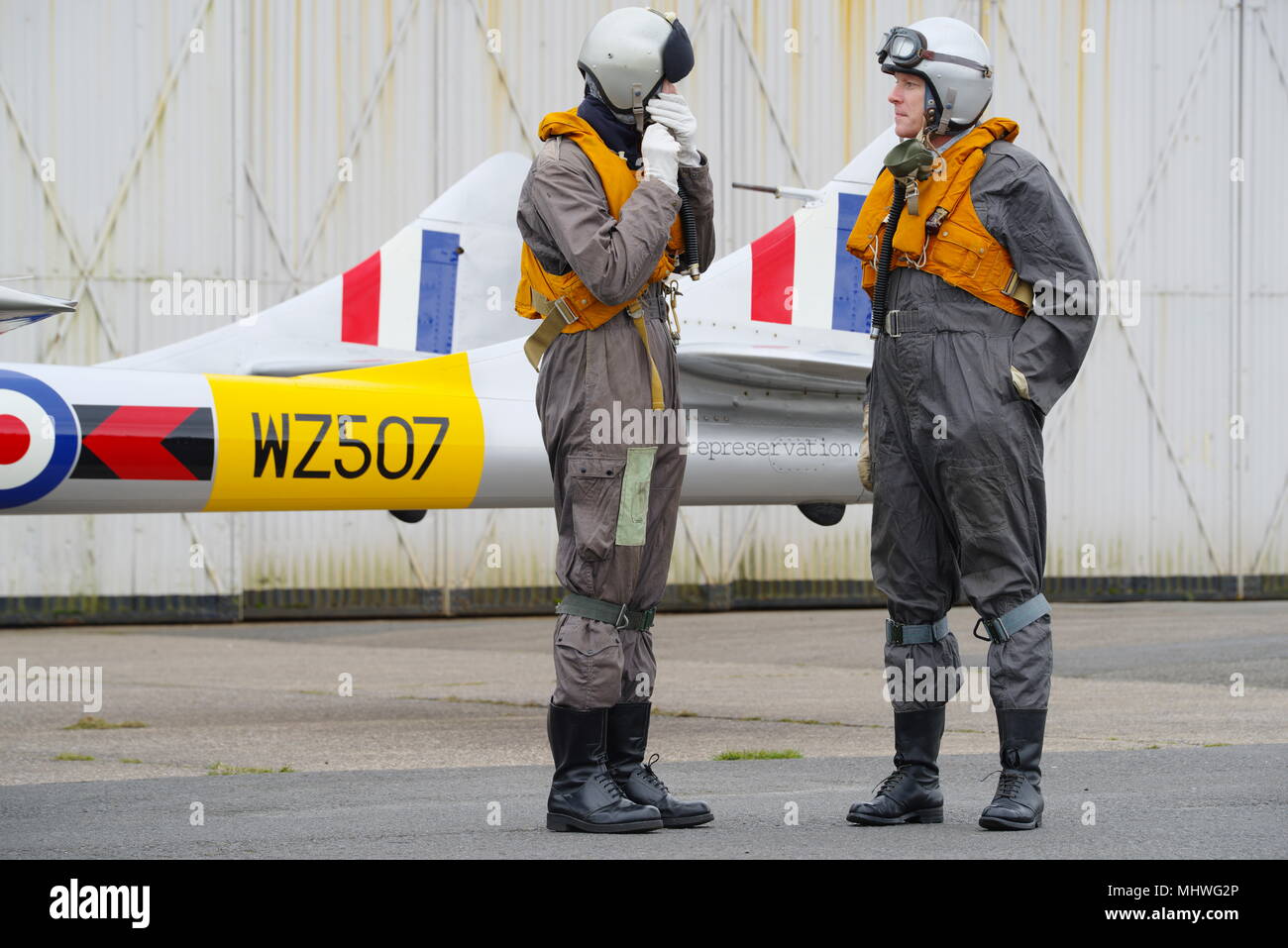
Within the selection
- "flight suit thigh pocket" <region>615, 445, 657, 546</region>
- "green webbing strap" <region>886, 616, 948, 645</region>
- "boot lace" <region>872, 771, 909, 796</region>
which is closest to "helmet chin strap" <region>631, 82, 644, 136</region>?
"flight suit thigh pocket" <region>615, 445, 657, 546</region>

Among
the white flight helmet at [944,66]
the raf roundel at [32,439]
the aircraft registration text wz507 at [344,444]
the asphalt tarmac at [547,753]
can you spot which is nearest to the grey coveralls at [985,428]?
the white flight helmet at [944,66]

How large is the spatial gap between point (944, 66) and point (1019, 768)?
5.98 feet

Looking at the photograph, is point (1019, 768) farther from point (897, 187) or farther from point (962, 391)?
point (897, 187)

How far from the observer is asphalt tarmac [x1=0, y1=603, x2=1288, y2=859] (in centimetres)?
370

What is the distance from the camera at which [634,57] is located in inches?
162

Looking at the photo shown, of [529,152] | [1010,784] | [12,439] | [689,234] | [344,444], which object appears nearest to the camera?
[1010,784]

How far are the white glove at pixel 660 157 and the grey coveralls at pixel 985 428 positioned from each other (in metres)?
0.66

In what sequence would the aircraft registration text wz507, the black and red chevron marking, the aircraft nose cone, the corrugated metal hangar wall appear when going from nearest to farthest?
the aircraft nose cone < the black and red chevron marking < the aircraft registration text wz507 < the corrugated metal hangar wall

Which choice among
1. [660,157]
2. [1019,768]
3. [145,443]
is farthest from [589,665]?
[145,443]

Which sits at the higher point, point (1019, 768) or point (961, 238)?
point (961, 238)

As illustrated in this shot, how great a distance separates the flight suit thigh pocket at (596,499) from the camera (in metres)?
3.90

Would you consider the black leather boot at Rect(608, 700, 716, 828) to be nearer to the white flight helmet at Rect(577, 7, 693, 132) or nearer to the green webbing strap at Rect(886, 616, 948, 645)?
the green webbing strap at Rect(886, 616, 948, 645)

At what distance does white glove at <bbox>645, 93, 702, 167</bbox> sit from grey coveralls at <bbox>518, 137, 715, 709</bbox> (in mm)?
199

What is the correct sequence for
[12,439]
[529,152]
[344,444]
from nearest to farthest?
1. [12,439]
2. [344,444]
3. [529,152]
